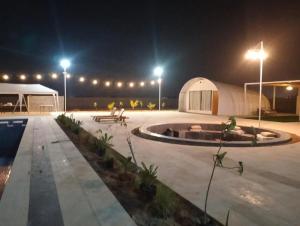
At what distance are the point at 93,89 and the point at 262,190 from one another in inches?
1210

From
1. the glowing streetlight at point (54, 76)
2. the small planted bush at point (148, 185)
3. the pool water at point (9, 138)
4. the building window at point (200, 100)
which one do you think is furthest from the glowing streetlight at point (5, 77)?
the small planted bush at point (148, 185)

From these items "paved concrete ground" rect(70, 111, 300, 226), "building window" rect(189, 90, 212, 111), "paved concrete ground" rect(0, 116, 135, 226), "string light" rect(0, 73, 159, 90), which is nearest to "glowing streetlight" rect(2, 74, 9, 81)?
"string light" rect(0, 73, 159, 90)

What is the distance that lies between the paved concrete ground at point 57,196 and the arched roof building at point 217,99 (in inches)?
612

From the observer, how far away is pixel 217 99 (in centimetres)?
2019

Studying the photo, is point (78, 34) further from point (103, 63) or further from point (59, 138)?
point (59, 138)

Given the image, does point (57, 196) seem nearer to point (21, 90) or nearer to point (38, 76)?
point (21, 90)

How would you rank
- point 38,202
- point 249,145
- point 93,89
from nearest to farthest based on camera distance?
point 38,202
point 249,145
point 93,89

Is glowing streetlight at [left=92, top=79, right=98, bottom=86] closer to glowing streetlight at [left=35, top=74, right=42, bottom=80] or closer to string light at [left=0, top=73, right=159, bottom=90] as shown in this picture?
string light at [left=0, top=73, right=159, bottom=90]

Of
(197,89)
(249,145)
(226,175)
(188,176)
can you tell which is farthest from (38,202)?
(197,89)

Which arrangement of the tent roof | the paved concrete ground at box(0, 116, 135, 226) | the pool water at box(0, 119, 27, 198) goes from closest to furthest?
the paved concrete ground at box(0, 116, 135, 226) → the pool water at box(0, 119, 27, 198) → the tent roof

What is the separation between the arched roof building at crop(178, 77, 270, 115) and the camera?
19734mm

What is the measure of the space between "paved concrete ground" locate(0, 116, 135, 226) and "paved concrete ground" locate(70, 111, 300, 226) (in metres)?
1.24

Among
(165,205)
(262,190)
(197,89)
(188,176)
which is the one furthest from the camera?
(197,89)

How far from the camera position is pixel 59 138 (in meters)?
8.87
